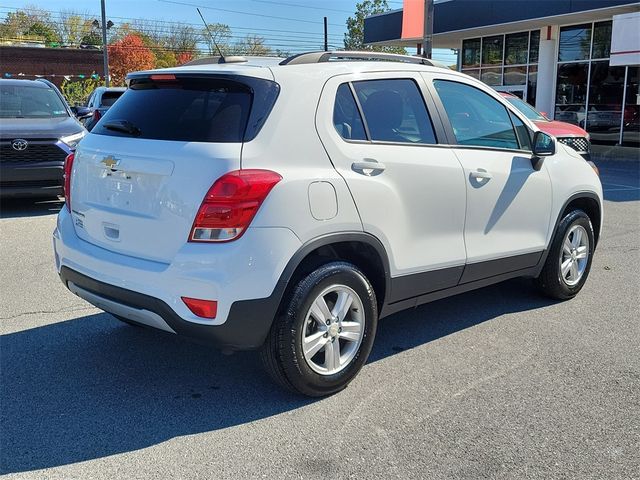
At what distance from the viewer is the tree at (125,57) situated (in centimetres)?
5378

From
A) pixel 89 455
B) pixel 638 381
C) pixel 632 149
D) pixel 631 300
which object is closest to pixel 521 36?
pixel 632 149

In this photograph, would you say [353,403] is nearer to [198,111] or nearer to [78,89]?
[198,111]

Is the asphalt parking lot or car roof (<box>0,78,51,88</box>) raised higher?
car roof (<box>0,78,51,88</box>)

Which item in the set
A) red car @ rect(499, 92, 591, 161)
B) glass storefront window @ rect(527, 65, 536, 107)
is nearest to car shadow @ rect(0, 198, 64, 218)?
red car @ rect(499, 92, 591, 161)

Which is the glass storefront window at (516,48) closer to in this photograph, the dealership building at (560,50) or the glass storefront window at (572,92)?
the dealership building at (560,50)

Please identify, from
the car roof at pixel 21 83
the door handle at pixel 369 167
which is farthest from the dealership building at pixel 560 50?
the door handle at pixel 369 167

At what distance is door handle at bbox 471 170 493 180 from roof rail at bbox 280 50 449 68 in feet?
2.75

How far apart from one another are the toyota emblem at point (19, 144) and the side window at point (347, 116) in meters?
6.61

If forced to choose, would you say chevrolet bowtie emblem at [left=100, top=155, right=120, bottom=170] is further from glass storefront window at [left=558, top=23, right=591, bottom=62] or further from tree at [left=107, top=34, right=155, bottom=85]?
tree at [left=107, top=34, right=155, bottom=85]

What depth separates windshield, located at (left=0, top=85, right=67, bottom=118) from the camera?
9.70 metres

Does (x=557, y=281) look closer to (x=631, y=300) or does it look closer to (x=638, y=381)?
(x=631, y=300)

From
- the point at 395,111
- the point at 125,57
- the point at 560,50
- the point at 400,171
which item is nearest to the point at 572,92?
the point at 560,50

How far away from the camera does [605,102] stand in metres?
19.9

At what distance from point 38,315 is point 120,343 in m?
0.97
